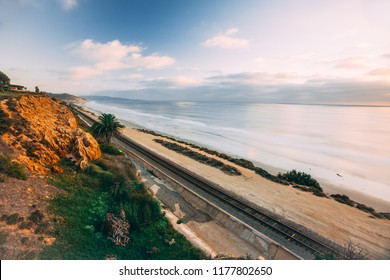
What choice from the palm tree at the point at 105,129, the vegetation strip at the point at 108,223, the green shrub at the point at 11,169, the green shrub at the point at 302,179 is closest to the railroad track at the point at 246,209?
the palm tree at the point at 105,129

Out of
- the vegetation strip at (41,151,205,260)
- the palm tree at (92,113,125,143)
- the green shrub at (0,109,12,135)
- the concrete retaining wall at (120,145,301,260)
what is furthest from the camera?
the palm tree at (92,113,125,143)

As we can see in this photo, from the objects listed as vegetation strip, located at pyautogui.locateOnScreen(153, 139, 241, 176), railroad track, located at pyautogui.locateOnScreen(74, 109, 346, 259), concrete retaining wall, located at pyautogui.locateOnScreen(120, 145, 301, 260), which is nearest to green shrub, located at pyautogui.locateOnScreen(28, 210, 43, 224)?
concrete retaining wall, located at pyautogui.locateOnScreen(120, 145, 301, 260)

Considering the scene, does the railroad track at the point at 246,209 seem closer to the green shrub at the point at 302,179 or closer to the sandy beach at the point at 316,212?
the sandy beach at the point at 316,212

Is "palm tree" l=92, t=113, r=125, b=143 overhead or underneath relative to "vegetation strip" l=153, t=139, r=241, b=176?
overhead

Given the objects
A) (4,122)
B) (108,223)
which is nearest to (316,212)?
(108,223)

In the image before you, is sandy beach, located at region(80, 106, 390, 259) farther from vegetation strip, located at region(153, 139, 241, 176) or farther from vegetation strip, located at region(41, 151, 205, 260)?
vegetation strip, located at region(41, 151, 205, 260)

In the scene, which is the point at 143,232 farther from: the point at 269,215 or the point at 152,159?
the point at 152,159
